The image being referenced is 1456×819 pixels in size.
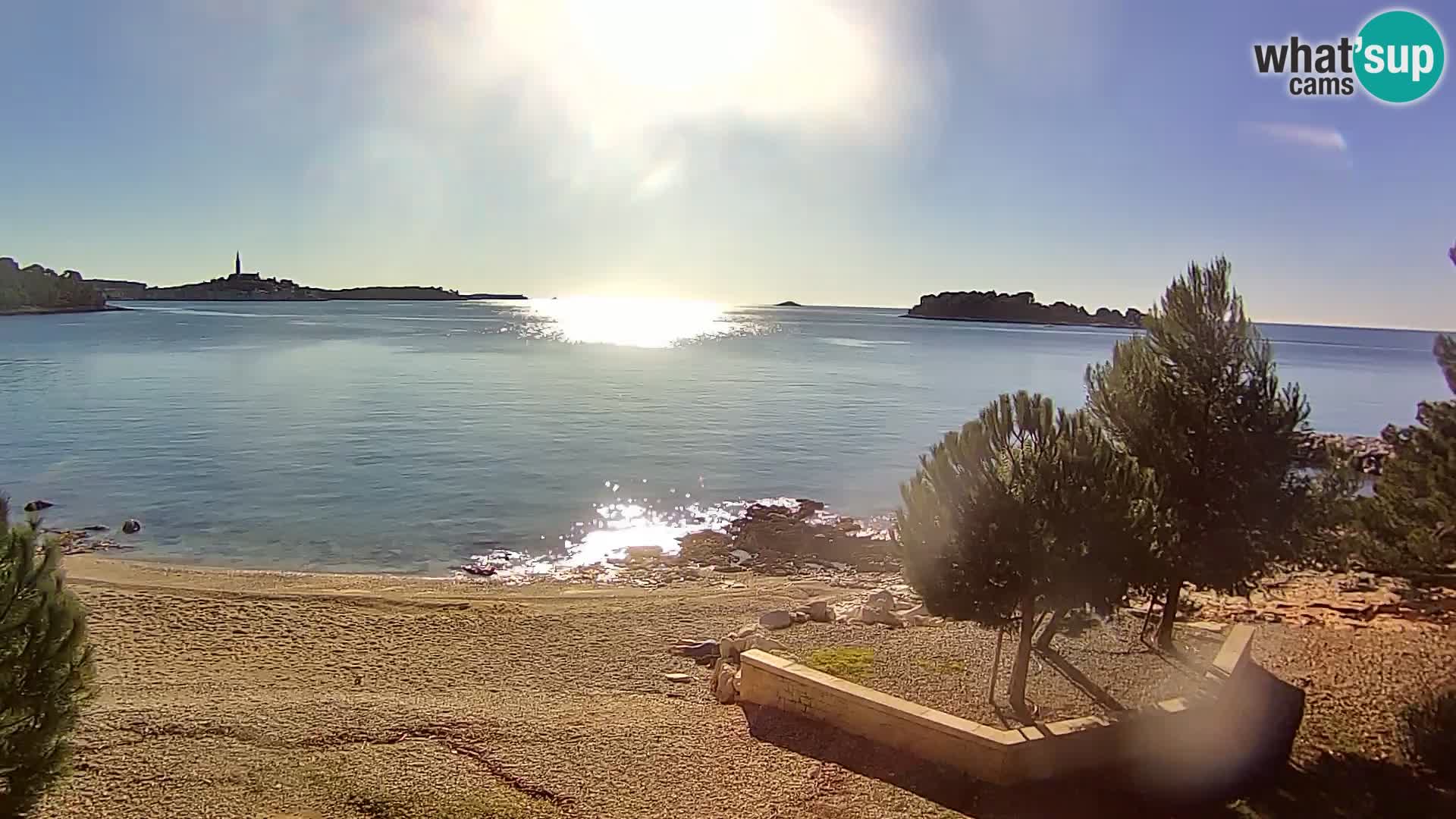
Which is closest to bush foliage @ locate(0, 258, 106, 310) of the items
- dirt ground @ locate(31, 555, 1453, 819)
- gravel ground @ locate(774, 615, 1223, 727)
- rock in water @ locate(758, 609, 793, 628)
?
dirt ground @ locate(31, 555, 1453, 819)

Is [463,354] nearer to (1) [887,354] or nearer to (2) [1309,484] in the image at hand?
(1) [887,354]

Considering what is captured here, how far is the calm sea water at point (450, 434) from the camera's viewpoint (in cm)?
2469

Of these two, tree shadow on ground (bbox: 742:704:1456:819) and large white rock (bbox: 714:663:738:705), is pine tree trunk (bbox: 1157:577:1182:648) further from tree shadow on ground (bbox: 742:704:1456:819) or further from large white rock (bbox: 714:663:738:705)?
large white rock (bbox: 714:663:738:705)

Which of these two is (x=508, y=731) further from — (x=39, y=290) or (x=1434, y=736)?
(x=39, y=290)

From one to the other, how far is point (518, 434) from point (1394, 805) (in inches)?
1417

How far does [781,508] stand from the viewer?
26.8 metres

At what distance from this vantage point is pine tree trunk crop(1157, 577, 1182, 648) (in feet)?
32.8

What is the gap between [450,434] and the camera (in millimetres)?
39594

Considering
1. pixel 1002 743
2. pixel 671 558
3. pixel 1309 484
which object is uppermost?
pixel 1309 484

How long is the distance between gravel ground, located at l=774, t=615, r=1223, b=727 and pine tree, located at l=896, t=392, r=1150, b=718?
2.83 ft

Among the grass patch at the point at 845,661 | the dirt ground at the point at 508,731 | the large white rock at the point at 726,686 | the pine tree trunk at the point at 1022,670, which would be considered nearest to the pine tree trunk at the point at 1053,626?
the pine tree trunk at the point at 1022,670

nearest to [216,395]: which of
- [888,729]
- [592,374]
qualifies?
[592,374]

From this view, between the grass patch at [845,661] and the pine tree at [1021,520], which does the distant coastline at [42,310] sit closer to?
the grass patch at [845,661]

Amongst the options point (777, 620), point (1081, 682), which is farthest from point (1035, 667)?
point (777, 620)
